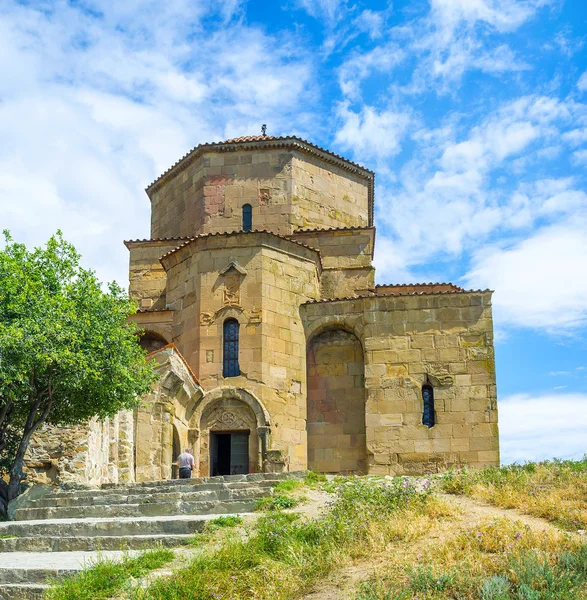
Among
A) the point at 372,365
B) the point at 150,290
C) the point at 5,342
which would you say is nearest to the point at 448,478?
the point at 5,342

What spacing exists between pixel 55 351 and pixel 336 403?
9017 millimetres

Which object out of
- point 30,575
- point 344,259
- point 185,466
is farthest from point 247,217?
point 30,575

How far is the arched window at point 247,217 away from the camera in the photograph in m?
22.9

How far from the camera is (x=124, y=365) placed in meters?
14.1

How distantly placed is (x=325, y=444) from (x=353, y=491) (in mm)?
9400

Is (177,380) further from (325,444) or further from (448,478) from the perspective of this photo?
(448,478)

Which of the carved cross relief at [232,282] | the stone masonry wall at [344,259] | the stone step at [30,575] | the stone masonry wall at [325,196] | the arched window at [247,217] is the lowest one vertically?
the stone step at [30,575]

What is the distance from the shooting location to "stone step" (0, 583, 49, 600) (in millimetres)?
8312

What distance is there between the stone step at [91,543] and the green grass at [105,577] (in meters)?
0.66

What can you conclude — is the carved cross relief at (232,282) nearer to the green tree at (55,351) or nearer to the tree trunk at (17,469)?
the green tree at (55,351)

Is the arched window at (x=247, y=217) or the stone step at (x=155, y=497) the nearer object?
the stone step at (x=155, y=497)

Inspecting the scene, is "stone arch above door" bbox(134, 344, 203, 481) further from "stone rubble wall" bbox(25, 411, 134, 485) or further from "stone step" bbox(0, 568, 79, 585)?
"stone step" bbox(0, 568, 79, 585)

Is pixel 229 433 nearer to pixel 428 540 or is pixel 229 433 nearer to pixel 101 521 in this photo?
pixel 101 521

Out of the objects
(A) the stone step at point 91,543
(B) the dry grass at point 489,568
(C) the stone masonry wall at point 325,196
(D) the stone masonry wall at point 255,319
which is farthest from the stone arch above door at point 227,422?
(B) the dry grass at point 489,568
